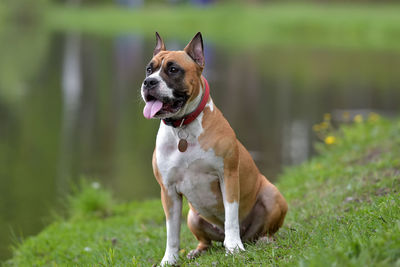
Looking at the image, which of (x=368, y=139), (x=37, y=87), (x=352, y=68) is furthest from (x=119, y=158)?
(x=352, y=68)

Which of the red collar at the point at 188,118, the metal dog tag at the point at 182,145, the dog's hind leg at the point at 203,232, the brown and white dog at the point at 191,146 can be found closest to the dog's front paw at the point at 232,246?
the brown and white dog at the point at 191,146

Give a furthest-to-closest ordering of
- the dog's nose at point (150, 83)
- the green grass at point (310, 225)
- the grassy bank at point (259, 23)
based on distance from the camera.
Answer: the grassy bank at point (259, 23) < the dog's nose at point (150, 83) < the green grass at point (310, 225)

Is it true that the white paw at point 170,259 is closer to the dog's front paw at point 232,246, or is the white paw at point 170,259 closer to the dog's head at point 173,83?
the dog's front paw at point 232,246

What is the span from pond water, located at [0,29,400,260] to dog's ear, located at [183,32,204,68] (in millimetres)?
2646

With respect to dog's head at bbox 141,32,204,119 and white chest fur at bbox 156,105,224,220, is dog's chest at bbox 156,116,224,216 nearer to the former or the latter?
white chest fur at bbox 156,105,224,220

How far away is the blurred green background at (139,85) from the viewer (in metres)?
10.6

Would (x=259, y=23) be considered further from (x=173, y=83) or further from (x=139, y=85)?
(x=173, y=83)

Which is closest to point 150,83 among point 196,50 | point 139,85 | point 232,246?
point 196,50

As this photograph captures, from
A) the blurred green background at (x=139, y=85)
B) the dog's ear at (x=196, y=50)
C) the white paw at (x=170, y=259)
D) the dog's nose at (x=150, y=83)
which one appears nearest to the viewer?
the dog's nose at (x=150, y=83)

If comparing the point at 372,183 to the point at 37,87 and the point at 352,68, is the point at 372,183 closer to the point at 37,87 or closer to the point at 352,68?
the point at 37,87

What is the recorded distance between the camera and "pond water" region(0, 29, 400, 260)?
10.1 m

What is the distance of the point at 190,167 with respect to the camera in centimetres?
480

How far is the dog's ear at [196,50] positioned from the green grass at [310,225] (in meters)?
1.44

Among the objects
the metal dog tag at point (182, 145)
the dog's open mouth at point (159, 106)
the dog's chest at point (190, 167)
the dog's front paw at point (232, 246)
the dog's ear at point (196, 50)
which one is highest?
the dog's ear at point (196, 50)
